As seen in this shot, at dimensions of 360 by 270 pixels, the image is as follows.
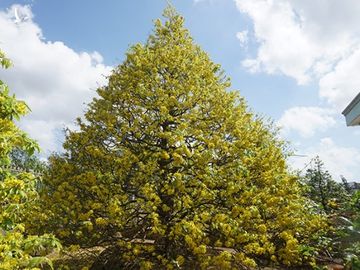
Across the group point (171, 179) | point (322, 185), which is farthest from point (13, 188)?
point (322, 185)

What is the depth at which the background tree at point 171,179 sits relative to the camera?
720 centimetres

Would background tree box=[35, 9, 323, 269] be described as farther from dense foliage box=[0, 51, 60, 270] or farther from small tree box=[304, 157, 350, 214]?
small tree box=[304, 157, 350, 214]

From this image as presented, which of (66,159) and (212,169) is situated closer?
(212,169)

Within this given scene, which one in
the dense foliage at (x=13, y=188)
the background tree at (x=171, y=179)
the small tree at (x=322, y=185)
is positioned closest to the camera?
the dense foliage at (x=13, y=188)

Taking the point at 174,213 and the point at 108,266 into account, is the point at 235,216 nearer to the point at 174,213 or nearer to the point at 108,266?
the point at 174,213

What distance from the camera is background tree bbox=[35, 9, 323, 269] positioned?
7199 mm

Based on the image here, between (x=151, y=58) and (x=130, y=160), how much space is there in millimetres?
2637

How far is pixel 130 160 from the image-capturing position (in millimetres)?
7668

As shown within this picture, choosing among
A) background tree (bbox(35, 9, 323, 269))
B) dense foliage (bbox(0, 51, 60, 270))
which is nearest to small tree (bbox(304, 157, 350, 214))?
background tree (bbox(35, 9, 323, 269))

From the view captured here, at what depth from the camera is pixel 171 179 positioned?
285 inches

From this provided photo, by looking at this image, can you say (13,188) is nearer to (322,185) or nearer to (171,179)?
(171,179)

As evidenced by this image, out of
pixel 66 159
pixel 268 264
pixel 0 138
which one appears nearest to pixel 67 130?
pixel 66 159

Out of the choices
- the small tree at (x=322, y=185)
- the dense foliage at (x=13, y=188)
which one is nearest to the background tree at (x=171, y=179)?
the dense foliage at (x=13, y=188)

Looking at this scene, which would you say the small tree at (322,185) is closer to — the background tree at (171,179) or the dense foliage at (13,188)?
the background tree at (171,179)
